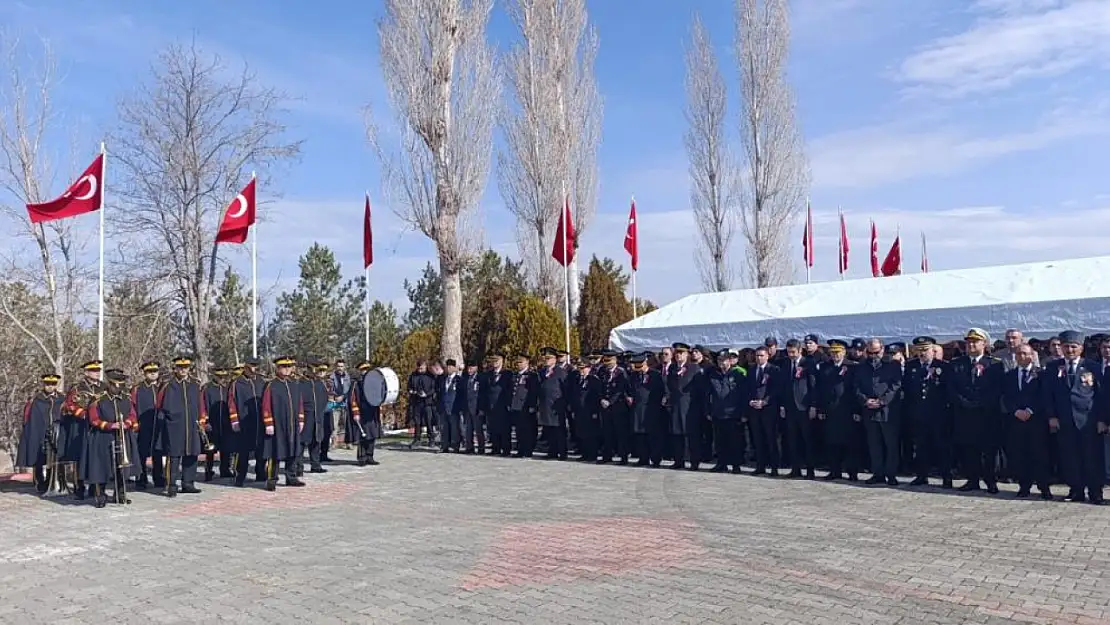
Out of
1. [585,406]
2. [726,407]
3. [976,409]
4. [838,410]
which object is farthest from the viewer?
[585,406]

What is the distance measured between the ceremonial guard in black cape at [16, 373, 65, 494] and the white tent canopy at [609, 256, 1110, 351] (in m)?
10.1

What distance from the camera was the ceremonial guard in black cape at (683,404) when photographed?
1279 centimetres

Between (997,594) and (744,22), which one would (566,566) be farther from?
(744,22)

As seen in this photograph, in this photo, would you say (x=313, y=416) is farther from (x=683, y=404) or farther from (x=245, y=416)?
(x=683, y=404)

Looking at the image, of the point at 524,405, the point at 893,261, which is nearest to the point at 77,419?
the point at 524,405

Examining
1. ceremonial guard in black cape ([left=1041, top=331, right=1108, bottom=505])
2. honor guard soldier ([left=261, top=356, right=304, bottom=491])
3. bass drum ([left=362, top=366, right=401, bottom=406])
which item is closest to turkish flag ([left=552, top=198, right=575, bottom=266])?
bass drum ([left=362, top=366, right=401, bottom=406])

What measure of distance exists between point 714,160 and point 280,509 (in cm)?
2465

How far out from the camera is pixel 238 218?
15.9m

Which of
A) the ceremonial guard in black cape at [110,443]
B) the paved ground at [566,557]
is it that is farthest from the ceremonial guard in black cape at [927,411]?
the ceremonial guard in black cape at [110,443]

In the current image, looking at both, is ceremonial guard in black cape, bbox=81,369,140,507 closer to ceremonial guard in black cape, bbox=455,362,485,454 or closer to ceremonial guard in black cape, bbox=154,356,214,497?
ceremonial guard in black cape, bbox=154,356,214,497

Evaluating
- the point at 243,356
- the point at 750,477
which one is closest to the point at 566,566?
the point at 750,477

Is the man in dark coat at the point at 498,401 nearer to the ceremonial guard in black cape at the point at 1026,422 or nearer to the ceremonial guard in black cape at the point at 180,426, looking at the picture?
the ceremonial guard in black cape at the point at 180,426

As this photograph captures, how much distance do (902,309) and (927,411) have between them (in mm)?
3946

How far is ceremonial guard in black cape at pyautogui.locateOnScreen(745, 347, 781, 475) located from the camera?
11.9 meters
